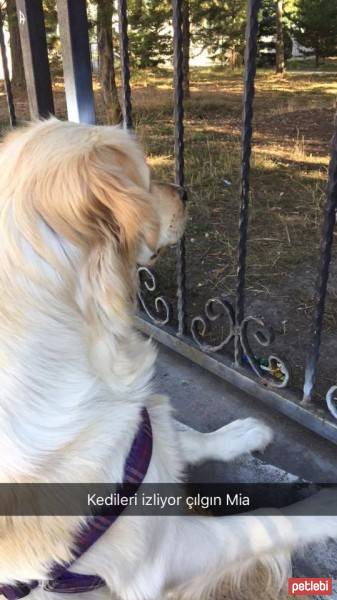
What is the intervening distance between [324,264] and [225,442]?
835 mm

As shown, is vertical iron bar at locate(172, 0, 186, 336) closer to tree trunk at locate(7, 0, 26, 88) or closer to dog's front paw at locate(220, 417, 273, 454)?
dog's front paw at locate(220, 417, 273, 454)

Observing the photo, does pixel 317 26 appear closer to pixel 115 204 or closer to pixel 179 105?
pixel 179 105

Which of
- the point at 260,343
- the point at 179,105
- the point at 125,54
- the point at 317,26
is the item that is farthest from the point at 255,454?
the point at 317,26

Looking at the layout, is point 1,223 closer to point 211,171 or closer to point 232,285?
point 232,285

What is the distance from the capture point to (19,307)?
4.14 feet

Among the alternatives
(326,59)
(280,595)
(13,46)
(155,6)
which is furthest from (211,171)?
(326,59)

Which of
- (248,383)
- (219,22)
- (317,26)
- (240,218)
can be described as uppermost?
(317,26)

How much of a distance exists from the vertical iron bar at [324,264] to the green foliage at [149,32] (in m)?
10.4

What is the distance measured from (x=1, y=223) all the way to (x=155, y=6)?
38.8 feet

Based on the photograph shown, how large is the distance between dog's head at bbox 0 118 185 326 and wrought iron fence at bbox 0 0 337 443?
1.97 feet

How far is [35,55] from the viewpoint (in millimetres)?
2334

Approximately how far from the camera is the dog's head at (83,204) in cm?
128

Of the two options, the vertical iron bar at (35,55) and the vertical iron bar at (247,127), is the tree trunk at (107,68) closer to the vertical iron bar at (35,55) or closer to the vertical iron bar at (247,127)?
the vertical iron bar at (35,55)

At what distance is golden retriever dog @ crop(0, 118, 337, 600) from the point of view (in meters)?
1.27
